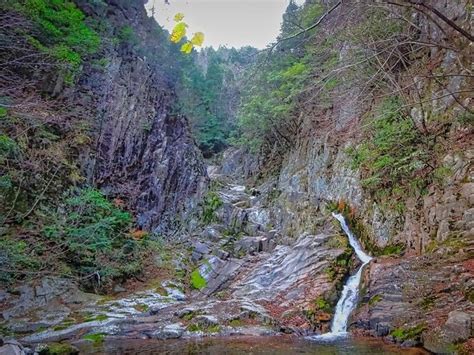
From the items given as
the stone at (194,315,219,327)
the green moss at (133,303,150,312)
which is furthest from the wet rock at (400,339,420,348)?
the green moss at (133,303,150,312)

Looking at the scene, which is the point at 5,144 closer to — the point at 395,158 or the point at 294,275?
the point at 294,275

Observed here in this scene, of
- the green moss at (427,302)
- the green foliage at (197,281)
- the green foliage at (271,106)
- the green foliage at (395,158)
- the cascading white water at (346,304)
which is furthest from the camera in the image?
the green foliage at (271,106)

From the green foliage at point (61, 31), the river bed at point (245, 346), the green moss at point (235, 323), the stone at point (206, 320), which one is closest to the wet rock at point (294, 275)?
the green moss at point (235, 323)

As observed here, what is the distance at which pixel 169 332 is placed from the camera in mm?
9883

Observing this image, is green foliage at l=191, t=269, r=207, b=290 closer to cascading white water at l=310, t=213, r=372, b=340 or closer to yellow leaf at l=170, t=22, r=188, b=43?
cascading white water at l=310, t=213, r=372, b=340

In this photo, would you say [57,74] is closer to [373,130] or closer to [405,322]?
[373,130]

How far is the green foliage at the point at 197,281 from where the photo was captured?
15052 millimetres

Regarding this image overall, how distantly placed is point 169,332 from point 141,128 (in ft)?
39.8

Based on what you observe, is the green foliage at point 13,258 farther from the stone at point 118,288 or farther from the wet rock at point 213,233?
the wet rock at point 213,233

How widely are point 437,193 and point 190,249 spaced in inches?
457

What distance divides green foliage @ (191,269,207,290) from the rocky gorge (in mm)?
73

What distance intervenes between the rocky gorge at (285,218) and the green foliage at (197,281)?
0.07 m

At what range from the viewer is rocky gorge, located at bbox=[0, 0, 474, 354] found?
850cm

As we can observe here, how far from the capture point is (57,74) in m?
15.1
